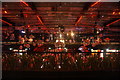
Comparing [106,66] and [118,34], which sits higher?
[118,34]

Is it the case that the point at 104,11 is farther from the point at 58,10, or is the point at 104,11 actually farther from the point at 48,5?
the point at 48,5

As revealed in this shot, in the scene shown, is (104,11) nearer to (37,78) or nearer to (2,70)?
(37,78)

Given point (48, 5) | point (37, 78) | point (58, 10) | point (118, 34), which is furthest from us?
point (118, 34)

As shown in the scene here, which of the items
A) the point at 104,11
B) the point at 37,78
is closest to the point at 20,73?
the point at 37,78

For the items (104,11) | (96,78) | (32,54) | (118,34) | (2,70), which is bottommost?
(96,78)

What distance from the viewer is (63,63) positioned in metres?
4.91

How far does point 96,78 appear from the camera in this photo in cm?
494

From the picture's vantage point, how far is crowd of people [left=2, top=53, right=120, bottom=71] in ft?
16.1

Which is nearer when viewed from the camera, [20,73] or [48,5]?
[20,73]

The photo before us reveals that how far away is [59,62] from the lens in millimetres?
4910

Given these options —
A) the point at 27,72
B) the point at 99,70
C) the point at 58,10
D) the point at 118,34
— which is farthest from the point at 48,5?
the point at 118,34

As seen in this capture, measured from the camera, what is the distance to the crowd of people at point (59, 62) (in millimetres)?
4902

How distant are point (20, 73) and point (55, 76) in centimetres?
133

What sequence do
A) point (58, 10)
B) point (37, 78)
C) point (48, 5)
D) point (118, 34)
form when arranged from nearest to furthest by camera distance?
point (37, 78)
point (48, 5)
point (58, 10)
point (118, 34)
